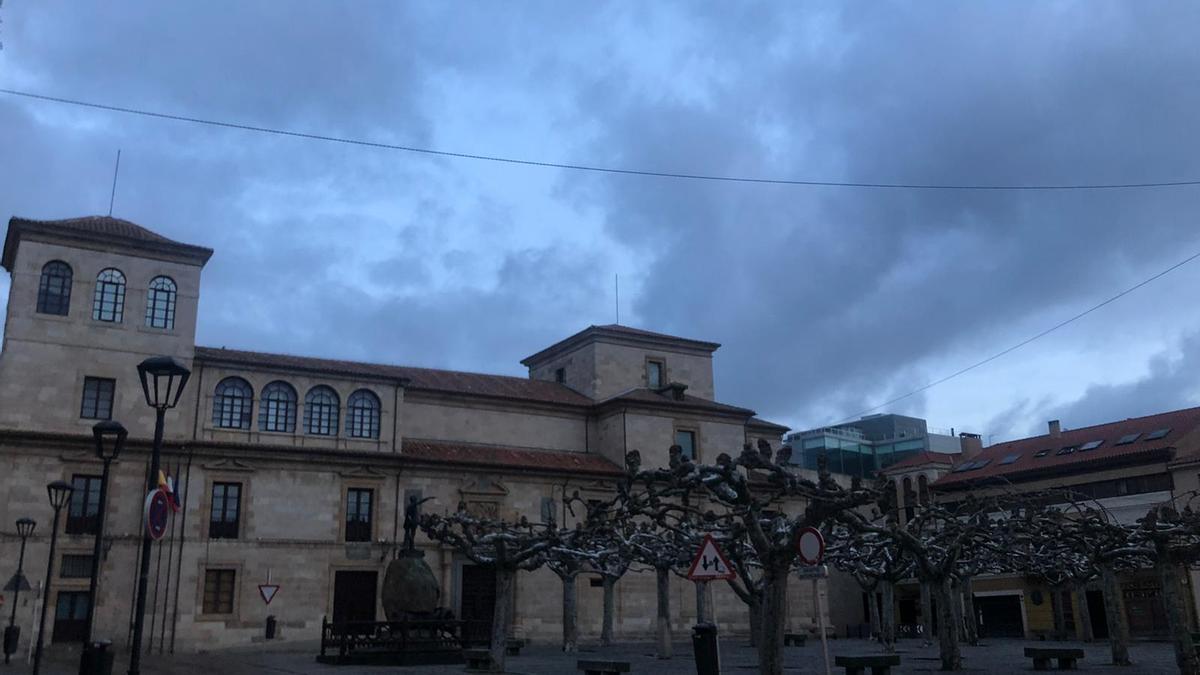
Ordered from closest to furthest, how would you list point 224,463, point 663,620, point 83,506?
point 663,620 → point 83,506 → point 224,463

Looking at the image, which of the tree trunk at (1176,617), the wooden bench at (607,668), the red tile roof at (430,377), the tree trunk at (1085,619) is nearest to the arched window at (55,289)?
the red tile roof at (430,377)

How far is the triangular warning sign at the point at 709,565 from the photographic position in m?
14.7

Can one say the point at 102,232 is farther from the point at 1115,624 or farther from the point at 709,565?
the point at 1115,624

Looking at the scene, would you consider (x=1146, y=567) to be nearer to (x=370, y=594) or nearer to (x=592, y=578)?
(x=592, y=578)

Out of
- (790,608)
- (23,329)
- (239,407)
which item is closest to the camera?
(23,329)

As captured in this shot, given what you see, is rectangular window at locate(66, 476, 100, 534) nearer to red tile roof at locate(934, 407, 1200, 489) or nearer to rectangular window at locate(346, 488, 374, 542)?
rectangular window at locate(346, 488, 374, 542)

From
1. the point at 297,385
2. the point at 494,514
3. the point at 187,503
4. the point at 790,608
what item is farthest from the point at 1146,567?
the point at 187,503

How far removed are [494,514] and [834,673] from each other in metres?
20.4

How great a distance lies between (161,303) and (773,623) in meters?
30.3

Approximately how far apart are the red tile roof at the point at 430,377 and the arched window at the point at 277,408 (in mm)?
991

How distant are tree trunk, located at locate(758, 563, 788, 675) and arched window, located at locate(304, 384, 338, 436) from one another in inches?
1088

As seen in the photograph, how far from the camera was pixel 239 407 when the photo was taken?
3869 centimetres

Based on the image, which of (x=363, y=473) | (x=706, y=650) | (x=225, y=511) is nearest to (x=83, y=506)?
(x=225, y=511)

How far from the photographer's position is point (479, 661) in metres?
23.7
